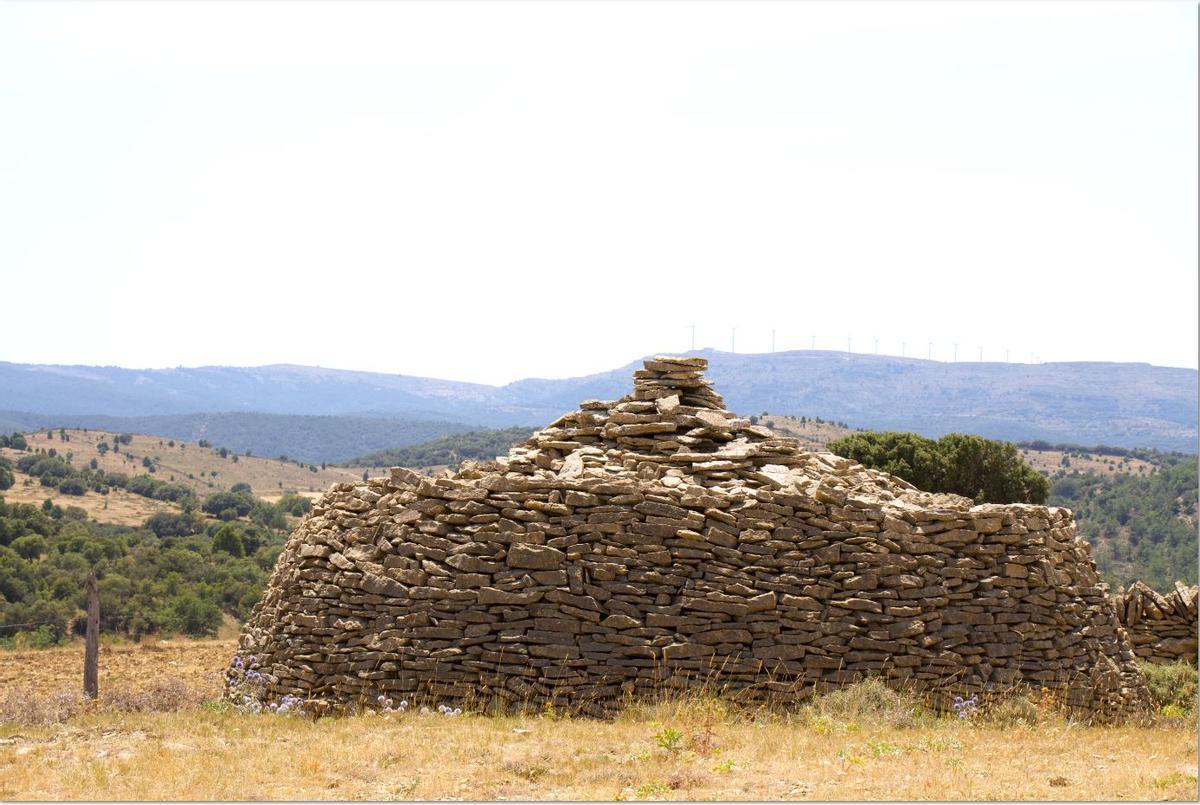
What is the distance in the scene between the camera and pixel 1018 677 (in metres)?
11.5

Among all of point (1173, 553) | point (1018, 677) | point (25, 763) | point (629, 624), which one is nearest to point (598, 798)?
point (629, 624)

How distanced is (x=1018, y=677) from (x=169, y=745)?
311 inches

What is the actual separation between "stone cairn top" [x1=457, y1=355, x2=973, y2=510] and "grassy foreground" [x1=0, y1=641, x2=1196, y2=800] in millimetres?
2390

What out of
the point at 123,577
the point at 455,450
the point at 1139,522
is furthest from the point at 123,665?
the point at 455,450

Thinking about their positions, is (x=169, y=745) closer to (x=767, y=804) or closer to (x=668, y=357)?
(x=767, y=804)

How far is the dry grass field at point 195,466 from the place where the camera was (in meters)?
72.4

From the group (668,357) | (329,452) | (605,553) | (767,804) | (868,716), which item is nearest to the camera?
(767,804)

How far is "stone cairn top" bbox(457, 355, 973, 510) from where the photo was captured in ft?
39.3

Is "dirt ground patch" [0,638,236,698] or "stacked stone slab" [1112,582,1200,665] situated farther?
"dirt ground patch" [0,638,236,698]

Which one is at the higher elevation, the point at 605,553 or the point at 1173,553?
the point at 605,553

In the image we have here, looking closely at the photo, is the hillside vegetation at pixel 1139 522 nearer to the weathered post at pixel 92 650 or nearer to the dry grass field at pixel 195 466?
the weathered post at pixel 92 650

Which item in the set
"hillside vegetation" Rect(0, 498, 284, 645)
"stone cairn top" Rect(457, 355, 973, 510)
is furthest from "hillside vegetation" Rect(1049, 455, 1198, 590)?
"hillside vegetation" Rect(0, 498, 284, 645)

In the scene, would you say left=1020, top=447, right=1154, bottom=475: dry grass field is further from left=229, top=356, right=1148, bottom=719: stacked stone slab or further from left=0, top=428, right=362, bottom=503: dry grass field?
left=229, top=356, right=1148, bottom=719: stacked stone slab

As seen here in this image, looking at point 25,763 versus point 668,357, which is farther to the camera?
point 668,357
